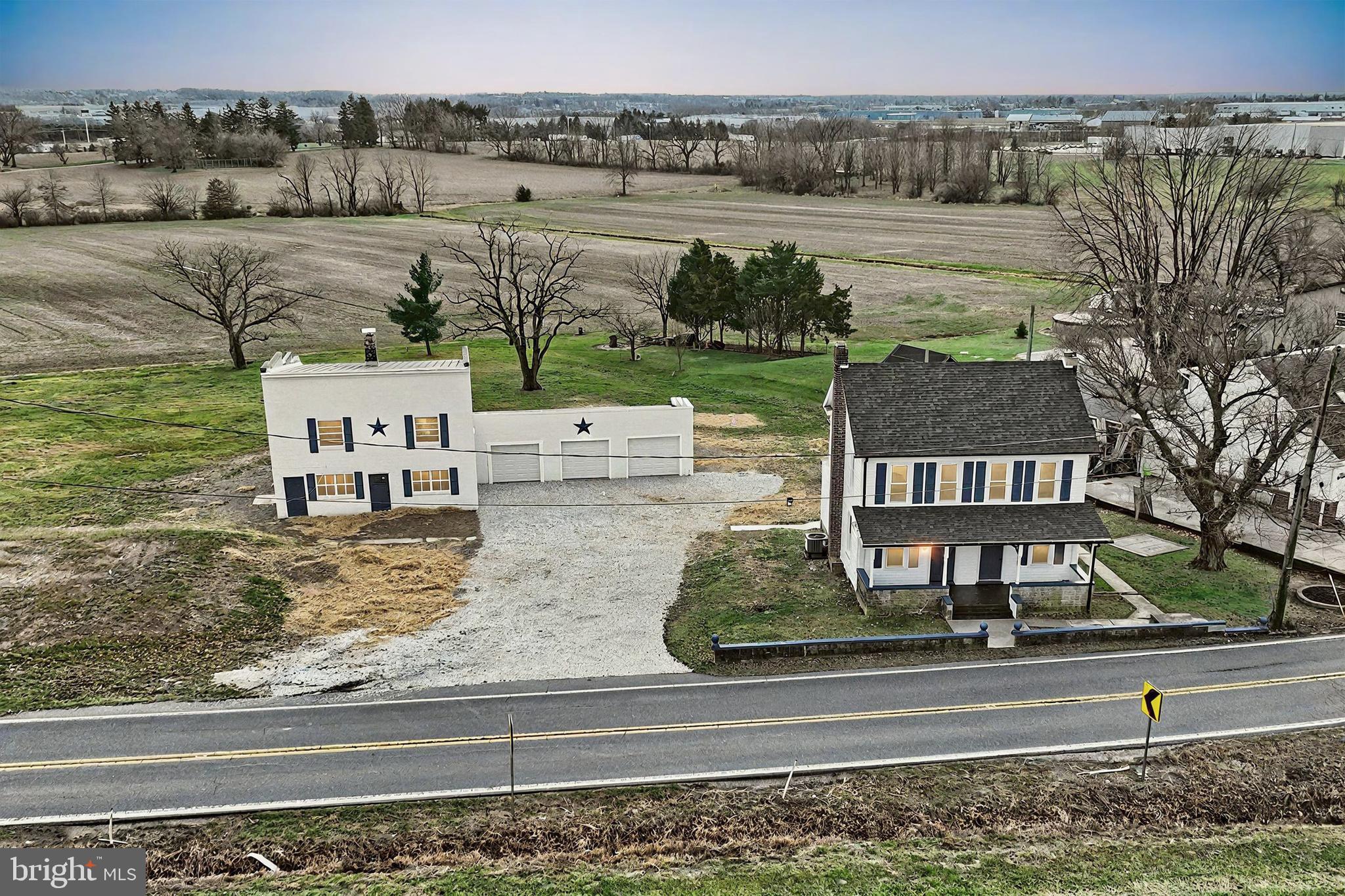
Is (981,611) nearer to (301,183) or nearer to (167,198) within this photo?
(167,198)

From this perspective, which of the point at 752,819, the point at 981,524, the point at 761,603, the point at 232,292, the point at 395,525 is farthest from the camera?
the point at 232,292

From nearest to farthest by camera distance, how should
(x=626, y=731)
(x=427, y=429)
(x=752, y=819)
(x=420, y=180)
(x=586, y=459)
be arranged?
(x=752, y=819) → (x=626, y=731) → (x=427, y=429) → (x=586, y=459) → (x=420, y=180)

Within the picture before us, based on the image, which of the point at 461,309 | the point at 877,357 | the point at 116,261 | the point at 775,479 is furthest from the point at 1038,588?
the point at 116,261

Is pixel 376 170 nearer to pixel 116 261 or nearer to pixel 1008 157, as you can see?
pixel 116 261

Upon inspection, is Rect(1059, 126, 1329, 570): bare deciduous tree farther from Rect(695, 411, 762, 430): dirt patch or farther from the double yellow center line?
Rect(695, 411, 762, 430): dirt patch

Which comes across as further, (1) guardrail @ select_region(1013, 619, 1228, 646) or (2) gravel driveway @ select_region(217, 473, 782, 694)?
(1) guardrail @ select_region(1013, 619, 1228, 646)

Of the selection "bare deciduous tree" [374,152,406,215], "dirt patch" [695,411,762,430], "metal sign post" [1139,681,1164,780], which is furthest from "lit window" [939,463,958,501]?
"bare deciduous tree" [374,152,406,215]

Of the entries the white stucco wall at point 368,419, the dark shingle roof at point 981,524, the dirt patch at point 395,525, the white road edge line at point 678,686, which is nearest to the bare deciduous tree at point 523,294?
the white stucco wall at point 368,419

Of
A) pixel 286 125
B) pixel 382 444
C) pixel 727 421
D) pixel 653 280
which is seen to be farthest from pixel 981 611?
pixel 286 125
